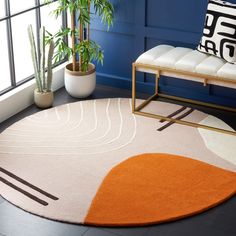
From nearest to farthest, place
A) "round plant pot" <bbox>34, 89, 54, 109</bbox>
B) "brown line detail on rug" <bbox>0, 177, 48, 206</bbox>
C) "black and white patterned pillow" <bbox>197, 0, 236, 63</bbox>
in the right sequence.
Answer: "brown line detail on rug" <bbox>0, 177, 48, 206</bbox>, "black and white patterned pillow" <bbox>197, 0, 236, 63</bbox>, "round plant pot" <bbox>34, 89, 54, 109</bbox>

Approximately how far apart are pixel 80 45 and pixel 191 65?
109 centimetres

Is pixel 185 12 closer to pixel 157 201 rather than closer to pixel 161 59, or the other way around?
pixel 161 59

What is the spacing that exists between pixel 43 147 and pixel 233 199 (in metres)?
1.48

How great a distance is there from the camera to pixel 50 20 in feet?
18.2

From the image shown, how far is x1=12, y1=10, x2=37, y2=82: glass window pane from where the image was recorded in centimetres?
518

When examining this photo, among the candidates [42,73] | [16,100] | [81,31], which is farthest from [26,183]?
[81,31]

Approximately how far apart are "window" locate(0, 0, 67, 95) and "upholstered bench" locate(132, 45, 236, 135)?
1058 millimetres

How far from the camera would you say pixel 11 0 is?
5035mm

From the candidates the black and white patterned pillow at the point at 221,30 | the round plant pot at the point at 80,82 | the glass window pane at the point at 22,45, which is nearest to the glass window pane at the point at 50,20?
the glass window pane at the point at 22,45

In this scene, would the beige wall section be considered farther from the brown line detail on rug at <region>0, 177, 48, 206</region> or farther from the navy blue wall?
the brown line detail on rug at <region>0, 177, 48, 206</region>

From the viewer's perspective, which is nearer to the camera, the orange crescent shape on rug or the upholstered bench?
the orange crescent shape on rug

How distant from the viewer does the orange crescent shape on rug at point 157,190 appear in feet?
12.0

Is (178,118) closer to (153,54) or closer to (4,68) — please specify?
(153,54)

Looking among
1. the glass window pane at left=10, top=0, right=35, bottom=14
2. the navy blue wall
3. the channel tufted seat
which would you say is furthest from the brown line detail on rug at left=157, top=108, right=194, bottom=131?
the glass window pane at left=10, top=0, right=35, bottom=14
